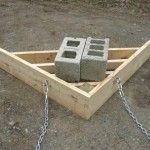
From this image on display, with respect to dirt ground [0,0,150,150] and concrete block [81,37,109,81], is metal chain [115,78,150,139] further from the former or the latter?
concrete block [81,37,109,81]

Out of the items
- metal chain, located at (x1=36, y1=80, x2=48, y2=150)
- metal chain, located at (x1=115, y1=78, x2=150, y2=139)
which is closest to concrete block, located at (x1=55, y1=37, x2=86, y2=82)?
metal chain, located at (x1=36, y1=80, x2=48, y2=150)

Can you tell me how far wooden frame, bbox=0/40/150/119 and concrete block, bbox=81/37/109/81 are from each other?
114 millimetres

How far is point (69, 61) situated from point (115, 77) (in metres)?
0.80

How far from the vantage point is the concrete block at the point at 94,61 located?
4625mm

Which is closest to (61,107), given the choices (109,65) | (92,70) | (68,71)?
(68,71)

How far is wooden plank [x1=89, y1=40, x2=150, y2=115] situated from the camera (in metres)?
4.56

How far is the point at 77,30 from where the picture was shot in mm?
6961

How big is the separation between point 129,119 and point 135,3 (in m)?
4.26

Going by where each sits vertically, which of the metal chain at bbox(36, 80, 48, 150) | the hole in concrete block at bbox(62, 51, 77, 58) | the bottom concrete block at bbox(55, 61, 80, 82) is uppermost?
the hole in concrete block at bbox(62, 51, 77, 58)

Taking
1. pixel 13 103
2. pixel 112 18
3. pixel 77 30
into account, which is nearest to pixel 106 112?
pixel 13 103

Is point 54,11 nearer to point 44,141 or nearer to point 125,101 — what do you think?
point 125,101

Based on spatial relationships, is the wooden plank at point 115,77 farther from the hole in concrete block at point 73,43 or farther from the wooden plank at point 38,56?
the wooden plank at point 38,56

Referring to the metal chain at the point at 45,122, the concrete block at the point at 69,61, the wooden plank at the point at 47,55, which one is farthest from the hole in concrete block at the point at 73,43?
the metal chain at the point at 45,122

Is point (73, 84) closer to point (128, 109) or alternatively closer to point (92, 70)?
point (92, 70)
